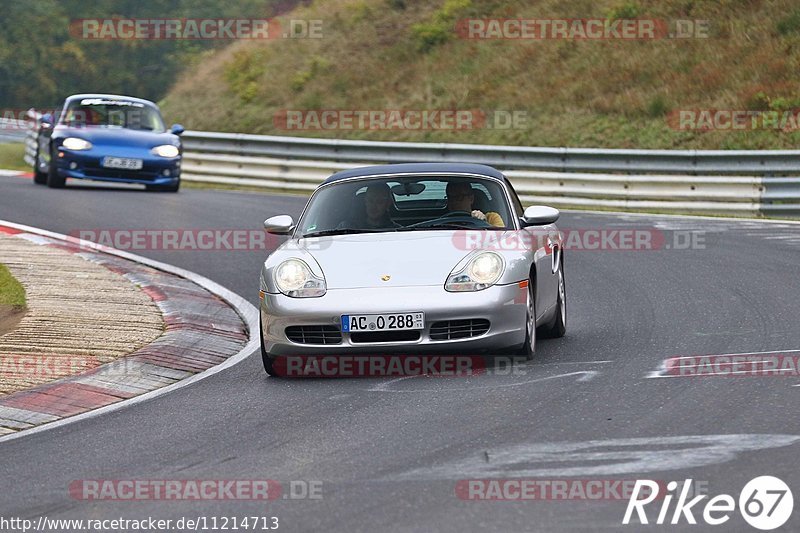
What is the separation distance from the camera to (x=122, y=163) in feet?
73.0

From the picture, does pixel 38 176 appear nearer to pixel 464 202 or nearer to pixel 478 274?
pixel 464 202

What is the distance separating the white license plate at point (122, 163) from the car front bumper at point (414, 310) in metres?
14.0

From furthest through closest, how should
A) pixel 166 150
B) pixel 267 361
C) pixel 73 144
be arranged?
pixel 166 150 → pixel 73 144 → pixel 267 361

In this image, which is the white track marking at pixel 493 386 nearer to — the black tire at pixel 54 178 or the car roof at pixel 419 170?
the car roof at pixel 419 170

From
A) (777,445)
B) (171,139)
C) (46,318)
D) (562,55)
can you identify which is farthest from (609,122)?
(777,445)

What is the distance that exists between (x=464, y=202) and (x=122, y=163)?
13.5 metres

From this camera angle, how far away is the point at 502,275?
877 centimetres

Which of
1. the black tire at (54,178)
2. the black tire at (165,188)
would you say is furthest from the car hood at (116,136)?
the black tire at (165,188)

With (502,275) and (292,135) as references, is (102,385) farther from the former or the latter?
(292,135)

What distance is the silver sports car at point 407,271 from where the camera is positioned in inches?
337

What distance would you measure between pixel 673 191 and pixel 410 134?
9764mm

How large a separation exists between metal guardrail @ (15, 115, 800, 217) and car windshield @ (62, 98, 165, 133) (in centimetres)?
383

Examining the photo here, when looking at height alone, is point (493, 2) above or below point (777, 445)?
above

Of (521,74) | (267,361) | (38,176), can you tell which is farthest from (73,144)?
(267,361)
